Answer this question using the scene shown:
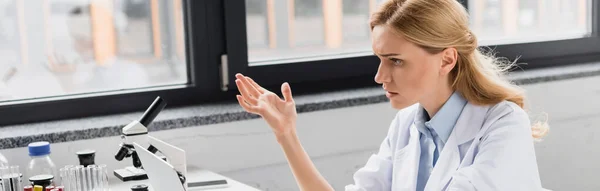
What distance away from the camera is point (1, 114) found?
86.4 inches

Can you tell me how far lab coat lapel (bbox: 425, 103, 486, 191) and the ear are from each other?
0.09 meters

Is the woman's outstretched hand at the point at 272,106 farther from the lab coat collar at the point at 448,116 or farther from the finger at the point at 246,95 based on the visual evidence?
the lab coat collar at the point at 448,116

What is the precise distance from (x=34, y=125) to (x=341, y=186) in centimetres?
93

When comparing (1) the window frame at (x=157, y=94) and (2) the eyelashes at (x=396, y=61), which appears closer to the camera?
(2) the eyelashes at (x=396, y=61)

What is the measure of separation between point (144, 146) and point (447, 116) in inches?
26.2

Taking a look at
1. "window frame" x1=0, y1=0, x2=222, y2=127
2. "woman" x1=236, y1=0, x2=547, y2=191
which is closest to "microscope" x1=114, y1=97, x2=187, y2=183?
"woman" x1=236, y1=0, x2=547, y2=191

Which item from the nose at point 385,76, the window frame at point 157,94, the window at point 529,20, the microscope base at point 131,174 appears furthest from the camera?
the window at point 529,20

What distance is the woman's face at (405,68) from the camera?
1.68 meters

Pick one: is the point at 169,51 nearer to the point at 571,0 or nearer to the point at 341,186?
the point at 341,186

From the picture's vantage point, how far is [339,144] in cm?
252

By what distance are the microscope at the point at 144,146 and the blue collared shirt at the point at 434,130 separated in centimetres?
51

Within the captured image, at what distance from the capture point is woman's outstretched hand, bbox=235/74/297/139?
1.67 metres

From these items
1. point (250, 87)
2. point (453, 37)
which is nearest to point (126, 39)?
point (250, 87)

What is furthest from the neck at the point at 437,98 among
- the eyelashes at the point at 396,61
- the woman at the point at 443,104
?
the eyelashes at the point at 396,61
